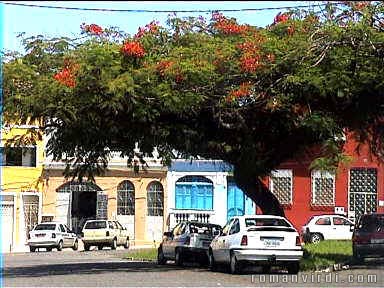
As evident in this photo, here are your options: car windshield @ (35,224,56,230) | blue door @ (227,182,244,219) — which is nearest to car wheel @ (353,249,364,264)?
car windshield @ (35,224,56,230)

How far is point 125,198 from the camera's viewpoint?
53062 mm

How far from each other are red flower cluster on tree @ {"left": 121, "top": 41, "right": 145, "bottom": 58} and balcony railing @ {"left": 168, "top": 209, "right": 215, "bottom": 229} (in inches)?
1170

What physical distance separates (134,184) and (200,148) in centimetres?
2777

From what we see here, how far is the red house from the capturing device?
4794cm

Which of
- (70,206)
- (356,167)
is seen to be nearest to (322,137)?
(356,167)

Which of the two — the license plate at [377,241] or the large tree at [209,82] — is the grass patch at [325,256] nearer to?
the license plate at [377,241]

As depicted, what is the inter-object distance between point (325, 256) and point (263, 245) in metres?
6.89

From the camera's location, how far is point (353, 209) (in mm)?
48500

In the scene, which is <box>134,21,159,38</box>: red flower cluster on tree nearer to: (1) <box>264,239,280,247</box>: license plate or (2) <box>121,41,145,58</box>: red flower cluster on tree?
(2) <box>121,41,145,58</box>: red flower cluster on tree

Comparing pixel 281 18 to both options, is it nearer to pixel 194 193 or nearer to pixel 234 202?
pixel 234 202

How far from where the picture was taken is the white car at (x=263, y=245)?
21750mm

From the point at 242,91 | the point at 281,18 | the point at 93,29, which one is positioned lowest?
the point at 242,91

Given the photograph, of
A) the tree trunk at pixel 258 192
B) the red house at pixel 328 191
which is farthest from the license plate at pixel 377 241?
the red house at pixel 328 191

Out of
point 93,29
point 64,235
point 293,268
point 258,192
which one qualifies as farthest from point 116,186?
point 293,268
